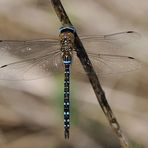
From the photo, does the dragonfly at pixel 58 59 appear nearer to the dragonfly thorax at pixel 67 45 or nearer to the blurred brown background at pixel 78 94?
the dragonfly thorax at pixel 67 45

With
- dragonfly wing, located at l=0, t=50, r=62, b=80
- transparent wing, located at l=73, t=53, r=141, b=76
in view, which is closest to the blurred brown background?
dragonfly wing, located at l=0, t=50, r=62, b=80

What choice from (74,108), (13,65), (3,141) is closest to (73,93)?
(74,108)

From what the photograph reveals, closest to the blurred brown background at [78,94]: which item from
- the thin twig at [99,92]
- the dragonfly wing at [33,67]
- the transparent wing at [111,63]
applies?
the dragonfly wing at [33,67]

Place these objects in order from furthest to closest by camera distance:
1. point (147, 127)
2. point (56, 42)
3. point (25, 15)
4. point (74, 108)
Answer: point (25, 15) < point (147, 127) < point (74, 108) < point (56, 42)

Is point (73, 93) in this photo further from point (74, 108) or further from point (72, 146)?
point (72, 146)

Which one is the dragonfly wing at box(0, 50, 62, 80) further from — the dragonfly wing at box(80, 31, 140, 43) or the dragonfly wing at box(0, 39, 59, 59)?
the dragonfly wing at box(80, 31, 140, 43)
